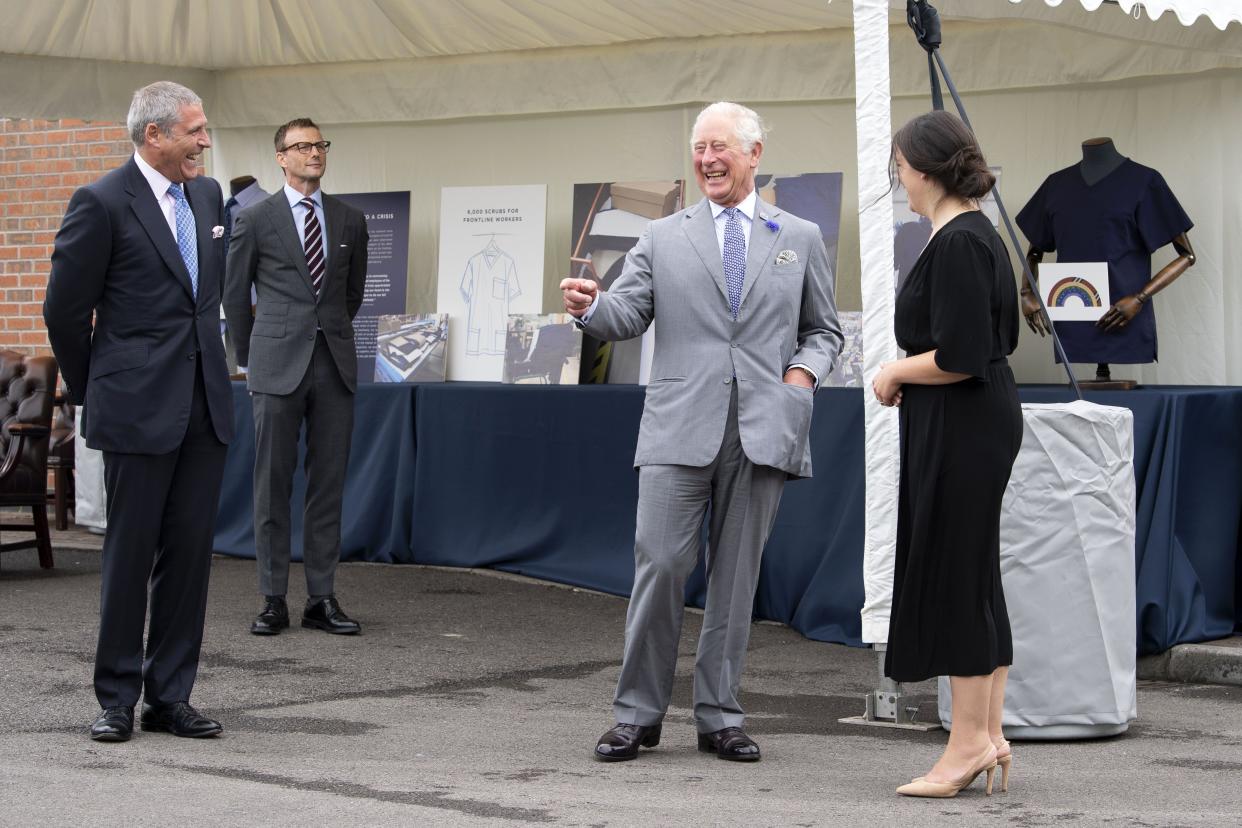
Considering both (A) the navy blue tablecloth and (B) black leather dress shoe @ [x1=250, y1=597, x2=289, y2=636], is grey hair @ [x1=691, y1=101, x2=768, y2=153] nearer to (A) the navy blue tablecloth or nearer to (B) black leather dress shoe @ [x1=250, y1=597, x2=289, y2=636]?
(A) the navy blue tablecloth

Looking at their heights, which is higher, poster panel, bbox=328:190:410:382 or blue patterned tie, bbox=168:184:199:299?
poster panel, bbox=328:190:410:382

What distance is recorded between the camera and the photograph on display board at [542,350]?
8430 millimetres

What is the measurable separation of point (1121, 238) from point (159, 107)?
397 centimetres

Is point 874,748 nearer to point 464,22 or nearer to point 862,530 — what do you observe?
point 862,530

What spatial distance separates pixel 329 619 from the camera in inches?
273

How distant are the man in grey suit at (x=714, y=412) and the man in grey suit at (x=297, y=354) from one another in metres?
2.47

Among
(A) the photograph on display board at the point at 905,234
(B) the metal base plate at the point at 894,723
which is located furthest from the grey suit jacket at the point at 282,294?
(B) the metal base plate at the point at 894,723

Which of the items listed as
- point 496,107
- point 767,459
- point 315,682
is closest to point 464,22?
point 496,107

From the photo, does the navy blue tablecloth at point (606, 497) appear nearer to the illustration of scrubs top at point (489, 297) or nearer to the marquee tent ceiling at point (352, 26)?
the illustration of scrubs top at point (489, 297)

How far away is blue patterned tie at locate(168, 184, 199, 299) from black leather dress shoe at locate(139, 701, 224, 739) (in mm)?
1151

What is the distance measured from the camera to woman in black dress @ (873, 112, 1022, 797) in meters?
4.19

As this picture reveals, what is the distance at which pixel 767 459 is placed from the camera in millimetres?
4582

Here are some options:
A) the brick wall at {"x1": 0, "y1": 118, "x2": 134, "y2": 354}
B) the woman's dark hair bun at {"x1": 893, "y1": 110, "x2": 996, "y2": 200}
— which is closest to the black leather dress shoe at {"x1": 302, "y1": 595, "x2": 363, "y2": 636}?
the woman's dark hair bun at {"x1": 893, "y1": 110, "x2": 996, "y2": 200}

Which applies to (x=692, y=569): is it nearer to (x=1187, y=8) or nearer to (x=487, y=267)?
(x=1187, y=8)
